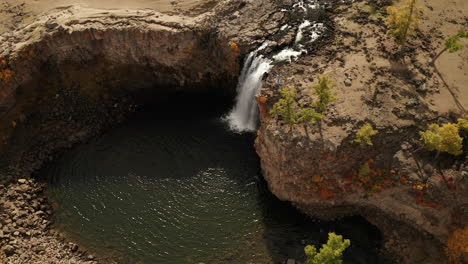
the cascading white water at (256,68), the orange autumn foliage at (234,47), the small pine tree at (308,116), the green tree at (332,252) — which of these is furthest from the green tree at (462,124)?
the orange autumn foliage at (234,47)

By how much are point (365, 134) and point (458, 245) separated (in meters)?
8.26

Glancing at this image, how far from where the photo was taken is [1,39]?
30797 millimetres

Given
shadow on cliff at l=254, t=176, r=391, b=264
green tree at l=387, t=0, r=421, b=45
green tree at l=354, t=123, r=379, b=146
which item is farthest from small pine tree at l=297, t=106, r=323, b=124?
green tree at l=387, t=0, r=421, b=45

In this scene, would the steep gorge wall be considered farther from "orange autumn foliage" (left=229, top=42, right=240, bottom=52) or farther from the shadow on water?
the shadow on water

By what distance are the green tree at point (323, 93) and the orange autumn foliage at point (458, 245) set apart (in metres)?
10.6

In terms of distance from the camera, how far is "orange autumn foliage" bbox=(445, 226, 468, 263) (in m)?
21.7

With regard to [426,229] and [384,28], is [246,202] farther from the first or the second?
[384,28]

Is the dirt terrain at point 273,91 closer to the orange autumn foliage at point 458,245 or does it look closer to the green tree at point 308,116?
the orange autumn foliage at point 458,245

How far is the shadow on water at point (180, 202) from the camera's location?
24.6 m

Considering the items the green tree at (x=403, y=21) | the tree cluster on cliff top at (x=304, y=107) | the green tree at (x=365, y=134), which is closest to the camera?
the green tree at (x=365, y=134)

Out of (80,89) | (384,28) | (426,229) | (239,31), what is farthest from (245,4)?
(426,229)

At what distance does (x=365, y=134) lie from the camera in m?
22.4

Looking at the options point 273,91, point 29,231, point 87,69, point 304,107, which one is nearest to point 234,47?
point 273,91

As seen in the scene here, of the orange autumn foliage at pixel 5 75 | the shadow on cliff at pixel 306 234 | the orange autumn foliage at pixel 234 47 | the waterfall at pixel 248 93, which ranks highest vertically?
the orange autumn foliage at pixel 5 75
